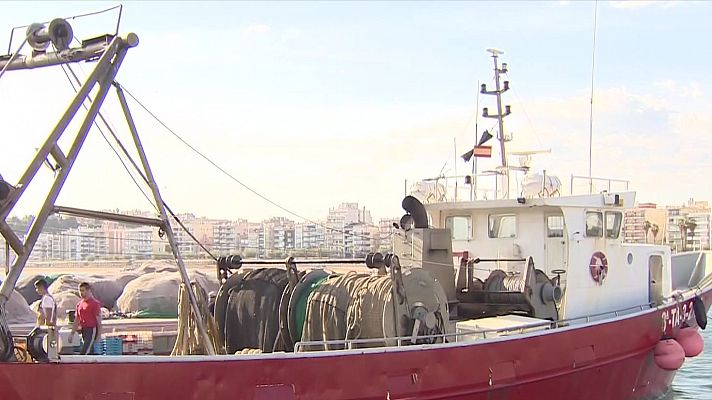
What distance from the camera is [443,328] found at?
10523 mm

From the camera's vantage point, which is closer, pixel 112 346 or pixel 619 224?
pixel 112 346

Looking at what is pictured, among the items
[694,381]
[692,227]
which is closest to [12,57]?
[694,381]

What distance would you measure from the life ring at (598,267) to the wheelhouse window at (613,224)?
465 millimetres

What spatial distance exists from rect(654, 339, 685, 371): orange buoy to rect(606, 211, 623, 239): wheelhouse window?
2.04 metres

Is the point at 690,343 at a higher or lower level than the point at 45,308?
lower

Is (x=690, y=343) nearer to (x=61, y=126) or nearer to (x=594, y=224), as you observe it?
(x=594, y=224)

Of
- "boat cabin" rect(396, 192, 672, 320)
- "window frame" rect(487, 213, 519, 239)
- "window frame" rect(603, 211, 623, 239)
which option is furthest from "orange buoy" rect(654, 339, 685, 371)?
"window frame" rect(487, 213, 519, 239)

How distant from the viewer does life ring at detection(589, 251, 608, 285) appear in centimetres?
1349

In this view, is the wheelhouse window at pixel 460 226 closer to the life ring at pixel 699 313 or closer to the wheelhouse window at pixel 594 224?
the wheelhouse window at pixel 594 224

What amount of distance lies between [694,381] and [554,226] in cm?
780

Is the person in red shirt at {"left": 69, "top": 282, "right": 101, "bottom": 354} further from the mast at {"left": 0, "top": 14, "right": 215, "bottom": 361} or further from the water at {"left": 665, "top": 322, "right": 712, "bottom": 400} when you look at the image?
the water at {"left": 665, "top": 322, "right": 712, "bottom": 400}

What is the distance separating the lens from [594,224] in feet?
44.8

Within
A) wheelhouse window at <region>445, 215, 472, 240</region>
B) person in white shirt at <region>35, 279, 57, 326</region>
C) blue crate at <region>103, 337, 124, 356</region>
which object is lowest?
blue crate at <region>103, 337, 124, 356</region>

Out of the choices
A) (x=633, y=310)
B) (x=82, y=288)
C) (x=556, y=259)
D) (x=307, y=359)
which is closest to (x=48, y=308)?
(x=82, y=288)
